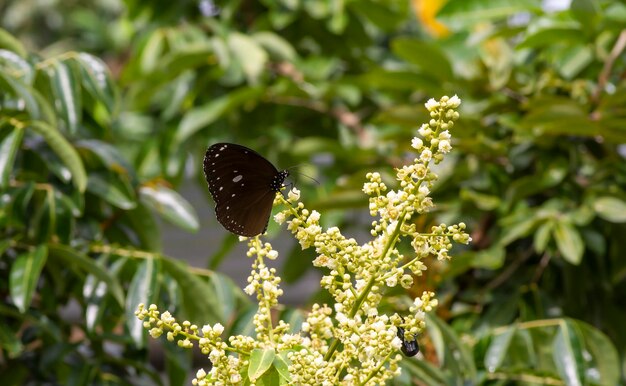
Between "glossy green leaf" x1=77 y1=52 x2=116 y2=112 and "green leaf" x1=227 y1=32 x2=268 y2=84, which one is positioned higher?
"green leaf" x1=227 y1=32 x2=268 y2=84

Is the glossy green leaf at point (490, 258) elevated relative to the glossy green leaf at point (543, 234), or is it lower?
lower

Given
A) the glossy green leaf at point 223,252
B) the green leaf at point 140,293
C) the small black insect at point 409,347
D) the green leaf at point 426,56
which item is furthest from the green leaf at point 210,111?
the small black insect at point 409,347

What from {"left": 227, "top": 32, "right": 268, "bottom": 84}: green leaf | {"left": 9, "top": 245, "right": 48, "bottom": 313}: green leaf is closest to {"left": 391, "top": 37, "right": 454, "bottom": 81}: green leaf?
{"left": 227, "top": 32, "right": 268, "bottom": 84}: green leaf

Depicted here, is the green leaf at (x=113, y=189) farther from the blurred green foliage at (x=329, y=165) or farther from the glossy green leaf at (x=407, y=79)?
the glossy green leaf at (x=407, y=79)

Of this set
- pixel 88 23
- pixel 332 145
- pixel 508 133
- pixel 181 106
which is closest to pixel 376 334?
pixel 508 133

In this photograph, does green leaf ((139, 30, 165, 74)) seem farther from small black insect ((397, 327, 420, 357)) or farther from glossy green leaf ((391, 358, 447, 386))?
small black insect ((397, 327, 420, 357))

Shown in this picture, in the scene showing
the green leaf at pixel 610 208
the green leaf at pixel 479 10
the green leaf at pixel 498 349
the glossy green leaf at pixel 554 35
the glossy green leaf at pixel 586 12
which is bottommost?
the green leaf at pixel 498 349
